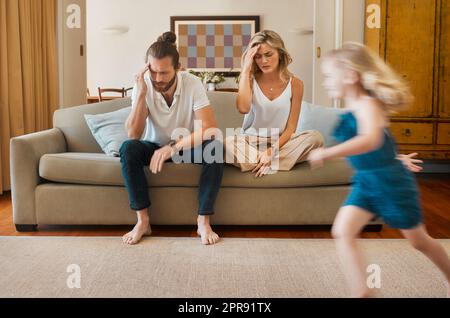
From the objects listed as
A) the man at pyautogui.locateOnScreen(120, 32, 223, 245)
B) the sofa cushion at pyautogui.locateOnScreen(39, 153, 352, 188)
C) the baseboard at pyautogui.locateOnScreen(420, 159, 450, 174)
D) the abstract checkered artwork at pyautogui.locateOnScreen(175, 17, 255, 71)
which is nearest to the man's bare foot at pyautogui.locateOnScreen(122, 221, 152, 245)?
the man at pyautogui.locateOnScreen(120, 32, 223, 245)

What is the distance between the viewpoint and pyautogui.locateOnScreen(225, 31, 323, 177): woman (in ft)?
8.54

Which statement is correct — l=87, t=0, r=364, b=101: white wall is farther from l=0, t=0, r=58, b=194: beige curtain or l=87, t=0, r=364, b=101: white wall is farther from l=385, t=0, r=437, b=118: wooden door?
l=0, t=0, r=58, b=194: beige curtain

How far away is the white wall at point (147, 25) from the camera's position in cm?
677

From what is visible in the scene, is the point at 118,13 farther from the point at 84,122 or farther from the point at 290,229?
the point at 290,229

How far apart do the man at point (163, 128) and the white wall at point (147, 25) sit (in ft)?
14.3

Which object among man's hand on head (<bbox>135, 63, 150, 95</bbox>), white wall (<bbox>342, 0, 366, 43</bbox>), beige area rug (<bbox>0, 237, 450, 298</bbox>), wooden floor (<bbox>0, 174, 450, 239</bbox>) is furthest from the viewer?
white wall (<bbox>342, 0, 366, 43</bbox>)

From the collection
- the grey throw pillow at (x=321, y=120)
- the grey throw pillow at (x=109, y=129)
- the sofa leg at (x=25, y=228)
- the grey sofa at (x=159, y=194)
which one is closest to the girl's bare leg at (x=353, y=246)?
the grey sofa at (x=159, y=194)

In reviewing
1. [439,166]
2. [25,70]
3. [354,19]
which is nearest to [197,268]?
[25,70]

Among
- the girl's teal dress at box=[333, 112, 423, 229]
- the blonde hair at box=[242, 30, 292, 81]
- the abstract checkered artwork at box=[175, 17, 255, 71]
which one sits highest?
the abstract checkered artwork at box=[175, 17, 255, 71]

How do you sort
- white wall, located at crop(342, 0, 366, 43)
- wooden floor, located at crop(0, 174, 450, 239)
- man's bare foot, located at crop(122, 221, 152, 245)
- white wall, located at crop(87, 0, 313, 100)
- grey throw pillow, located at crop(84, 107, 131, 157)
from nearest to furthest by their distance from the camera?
1. man's bare foot, located at crop(122, 221, 152, 245)
2. wooden floor, located at crop(0, 174, 450, 239)
3. grey throw pillow, located at crop(84, 107, 131, 157)
4. white wall, located at crop(342, 0, 366, 43)
5. white wall, located at crop(87, 0, 313, 100)

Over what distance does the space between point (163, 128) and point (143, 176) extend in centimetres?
28

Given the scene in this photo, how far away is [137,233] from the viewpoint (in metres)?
2.47

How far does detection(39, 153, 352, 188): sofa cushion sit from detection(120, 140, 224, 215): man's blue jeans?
10 centimetres
